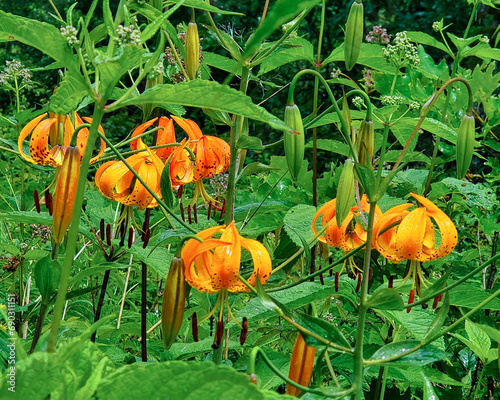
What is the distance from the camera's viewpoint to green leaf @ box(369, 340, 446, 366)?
0.62m

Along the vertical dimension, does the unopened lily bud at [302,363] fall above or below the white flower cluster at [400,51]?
below

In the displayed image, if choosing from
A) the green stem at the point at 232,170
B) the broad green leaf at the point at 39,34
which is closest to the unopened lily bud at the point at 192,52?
the green stem at the point at 232,170

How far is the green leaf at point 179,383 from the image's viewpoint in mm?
287

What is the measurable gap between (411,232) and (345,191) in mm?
135

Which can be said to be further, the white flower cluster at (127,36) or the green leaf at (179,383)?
the white flower cluster at (127,36)

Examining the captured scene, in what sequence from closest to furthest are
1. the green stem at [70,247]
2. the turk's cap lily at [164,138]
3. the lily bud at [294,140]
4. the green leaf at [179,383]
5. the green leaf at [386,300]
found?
the green leaf at [179,383], the green stem at [70,247], the green leaf at [386,300], the lily bud at [294,140], the turk's cap lily at [164,138]

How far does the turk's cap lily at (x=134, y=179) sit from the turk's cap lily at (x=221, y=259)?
0.52 ft

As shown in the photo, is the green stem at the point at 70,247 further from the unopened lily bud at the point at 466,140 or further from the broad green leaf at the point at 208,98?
the unopened lily bud at the point at 466,140

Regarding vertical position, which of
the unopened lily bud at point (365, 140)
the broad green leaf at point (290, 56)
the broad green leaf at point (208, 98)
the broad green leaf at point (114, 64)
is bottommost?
the unopened lily bud at point (365, 140)

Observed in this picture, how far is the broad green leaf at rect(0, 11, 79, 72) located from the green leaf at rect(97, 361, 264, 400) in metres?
0.27

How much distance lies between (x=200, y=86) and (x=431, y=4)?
480 cm

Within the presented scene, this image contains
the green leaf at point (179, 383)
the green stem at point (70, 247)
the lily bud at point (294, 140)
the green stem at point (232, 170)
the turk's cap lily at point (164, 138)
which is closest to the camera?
the green leaf at point (179, 383)

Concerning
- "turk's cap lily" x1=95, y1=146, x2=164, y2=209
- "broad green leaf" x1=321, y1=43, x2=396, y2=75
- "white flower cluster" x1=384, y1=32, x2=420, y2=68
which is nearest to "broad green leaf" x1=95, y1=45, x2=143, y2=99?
"turk's cap lily" x1=95, y1=146, x2=164, y2=209

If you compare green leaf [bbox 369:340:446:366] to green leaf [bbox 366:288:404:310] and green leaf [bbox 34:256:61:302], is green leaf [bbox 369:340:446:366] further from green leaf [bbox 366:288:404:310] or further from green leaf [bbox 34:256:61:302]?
green leaf [bbox 34:256:61:302]
